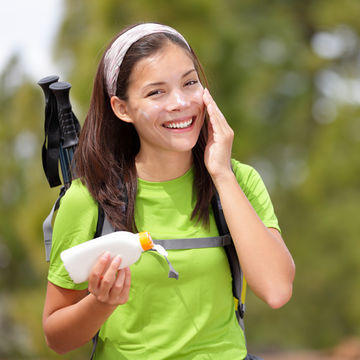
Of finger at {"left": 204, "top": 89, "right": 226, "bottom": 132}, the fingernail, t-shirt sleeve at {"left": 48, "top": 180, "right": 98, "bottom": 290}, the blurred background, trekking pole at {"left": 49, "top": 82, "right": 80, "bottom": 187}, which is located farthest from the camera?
the blurred background

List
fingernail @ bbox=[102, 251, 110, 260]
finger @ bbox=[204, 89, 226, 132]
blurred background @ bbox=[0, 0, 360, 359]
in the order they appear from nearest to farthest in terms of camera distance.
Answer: fingernail @ bbox=[102, 251, 110, 260]
finger @ bbox=[204, 89, 226, 132]
blurred background @ bbox=[0, 0, 360, 359]

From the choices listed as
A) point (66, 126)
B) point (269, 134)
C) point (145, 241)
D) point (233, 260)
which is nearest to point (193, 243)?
point (233, 260)

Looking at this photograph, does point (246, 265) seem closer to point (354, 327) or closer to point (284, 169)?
point (354, 327)

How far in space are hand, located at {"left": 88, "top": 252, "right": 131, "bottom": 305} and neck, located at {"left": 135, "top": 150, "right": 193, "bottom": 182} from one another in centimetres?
40

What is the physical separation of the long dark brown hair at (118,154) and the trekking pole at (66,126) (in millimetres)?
70

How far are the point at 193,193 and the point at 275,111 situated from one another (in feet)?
39.9

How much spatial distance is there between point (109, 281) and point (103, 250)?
0.24 feet

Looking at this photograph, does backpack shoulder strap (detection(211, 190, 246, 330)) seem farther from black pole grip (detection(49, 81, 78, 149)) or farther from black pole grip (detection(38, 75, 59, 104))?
black pole grip (detection(38, 75, 59, 104))

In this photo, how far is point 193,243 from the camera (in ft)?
5.80

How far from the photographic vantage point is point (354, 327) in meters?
11.4

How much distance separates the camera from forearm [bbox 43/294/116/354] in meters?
1.67

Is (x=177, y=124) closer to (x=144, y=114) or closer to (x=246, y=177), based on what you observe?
(x=144, y=114)

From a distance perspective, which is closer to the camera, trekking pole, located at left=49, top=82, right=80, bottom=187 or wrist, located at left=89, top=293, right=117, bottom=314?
wrist, located at left=89, top=293, right=117, bottom=314

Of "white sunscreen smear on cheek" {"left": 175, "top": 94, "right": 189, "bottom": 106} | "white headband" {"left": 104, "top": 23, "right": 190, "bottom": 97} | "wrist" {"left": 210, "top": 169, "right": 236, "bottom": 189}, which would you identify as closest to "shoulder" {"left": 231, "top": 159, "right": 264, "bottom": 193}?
"wrist" {"left": 210, "top": 169, "right": 236, "bottom": 189}
